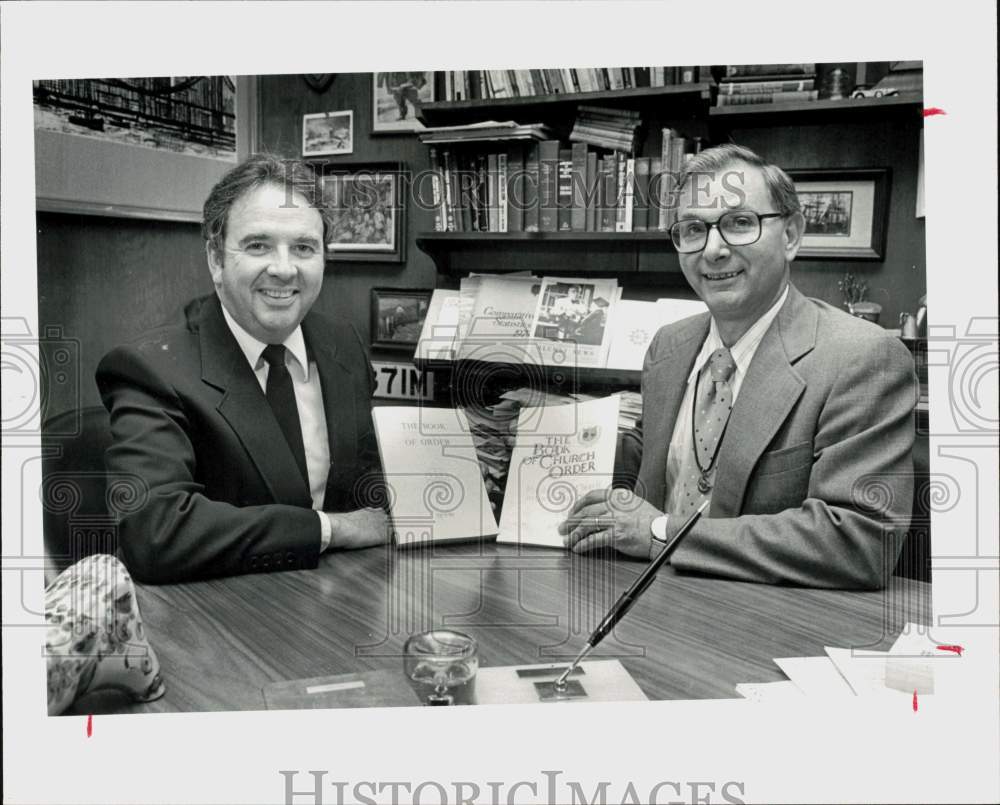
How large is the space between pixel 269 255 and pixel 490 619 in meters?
0.66

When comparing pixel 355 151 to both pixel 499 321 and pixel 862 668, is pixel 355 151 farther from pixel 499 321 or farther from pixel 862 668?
pixel 862 668

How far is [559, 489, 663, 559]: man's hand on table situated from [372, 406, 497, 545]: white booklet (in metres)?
0.15

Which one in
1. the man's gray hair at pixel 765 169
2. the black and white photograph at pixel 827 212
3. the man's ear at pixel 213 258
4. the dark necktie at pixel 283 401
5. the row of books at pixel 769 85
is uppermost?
the row of books at pixel 769 85

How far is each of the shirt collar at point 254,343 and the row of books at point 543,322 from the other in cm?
19

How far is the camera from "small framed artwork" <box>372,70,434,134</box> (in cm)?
135

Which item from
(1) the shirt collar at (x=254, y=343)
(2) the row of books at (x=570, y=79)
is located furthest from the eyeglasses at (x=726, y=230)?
(1) the shirt collar at (x=254, y=343)

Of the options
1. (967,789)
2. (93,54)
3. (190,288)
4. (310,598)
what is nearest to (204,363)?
(190,288)

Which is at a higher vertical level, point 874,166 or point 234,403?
point 874,166

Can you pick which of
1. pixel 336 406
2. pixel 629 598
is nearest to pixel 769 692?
pixel 629 598

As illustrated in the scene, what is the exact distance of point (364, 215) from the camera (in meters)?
1.35

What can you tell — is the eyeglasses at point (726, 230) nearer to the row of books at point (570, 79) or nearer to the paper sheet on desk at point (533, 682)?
the row of books at point (570, 79)

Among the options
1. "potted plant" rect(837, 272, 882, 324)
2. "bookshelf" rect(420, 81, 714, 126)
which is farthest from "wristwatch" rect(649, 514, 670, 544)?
"bookshelf" rect(420, 81, 714, 126)

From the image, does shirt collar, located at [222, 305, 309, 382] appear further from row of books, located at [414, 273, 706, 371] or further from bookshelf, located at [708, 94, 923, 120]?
bookshelf, located at [708, 94, 923, 120]

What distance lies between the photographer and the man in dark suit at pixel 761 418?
1.33 metres
